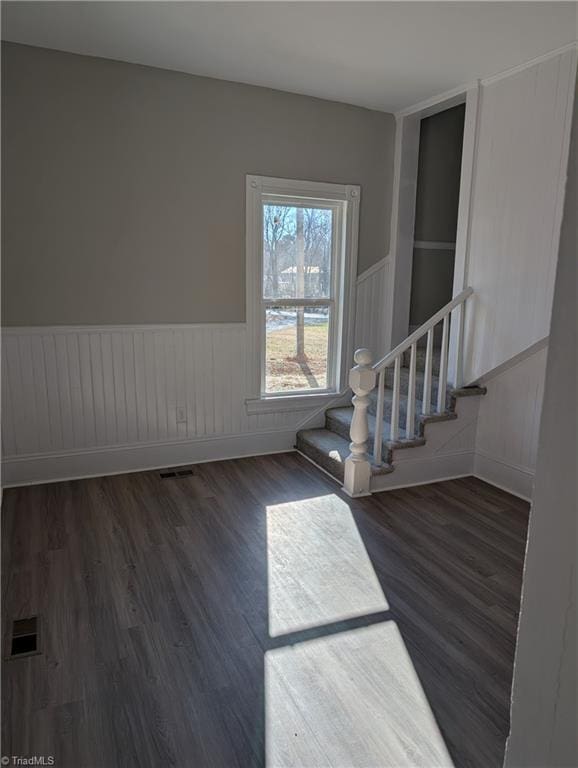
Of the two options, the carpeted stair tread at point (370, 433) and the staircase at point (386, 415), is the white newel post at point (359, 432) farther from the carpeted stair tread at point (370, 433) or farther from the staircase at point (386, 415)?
the carpeted stair tread at point (370, 433)

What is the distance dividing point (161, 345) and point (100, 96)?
5.60 ft

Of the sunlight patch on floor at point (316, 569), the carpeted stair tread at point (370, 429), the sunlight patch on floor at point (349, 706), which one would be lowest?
the sunlight patch on floor at point (316, 569)

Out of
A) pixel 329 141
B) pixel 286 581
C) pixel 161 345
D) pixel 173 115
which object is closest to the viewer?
pixel 286 581

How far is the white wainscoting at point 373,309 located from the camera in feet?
14.9

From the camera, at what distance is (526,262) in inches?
134

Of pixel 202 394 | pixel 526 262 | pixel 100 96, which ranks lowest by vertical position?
pixel 202 394

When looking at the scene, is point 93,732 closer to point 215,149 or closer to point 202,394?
point 202,394

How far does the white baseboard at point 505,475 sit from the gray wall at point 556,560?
332 centimetres

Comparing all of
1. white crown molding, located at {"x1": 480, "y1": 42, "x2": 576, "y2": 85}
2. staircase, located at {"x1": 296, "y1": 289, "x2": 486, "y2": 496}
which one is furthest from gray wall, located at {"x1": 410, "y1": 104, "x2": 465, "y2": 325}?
white crown molding, located at {"x1": 480, "y1": 42, "x2": 576, "y2": 85}

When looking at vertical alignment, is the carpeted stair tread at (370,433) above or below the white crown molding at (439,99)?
below

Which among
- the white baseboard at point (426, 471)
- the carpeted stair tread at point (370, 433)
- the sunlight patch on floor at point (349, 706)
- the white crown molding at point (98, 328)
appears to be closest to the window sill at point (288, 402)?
the carpeted stair tread at point (370, 433)

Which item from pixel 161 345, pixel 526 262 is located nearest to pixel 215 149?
pixel 161 345

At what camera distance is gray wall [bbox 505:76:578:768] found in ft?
1.70

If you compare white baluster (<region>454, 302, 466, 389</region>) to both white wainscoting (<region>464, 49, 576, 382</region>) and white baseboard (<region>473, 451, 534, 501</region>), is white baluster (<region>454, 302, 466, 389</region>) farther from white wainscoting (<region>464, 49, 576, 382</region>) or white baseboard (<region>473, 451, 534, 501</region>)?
white baseboard (<region>473, 451, 534, 501</region>)
